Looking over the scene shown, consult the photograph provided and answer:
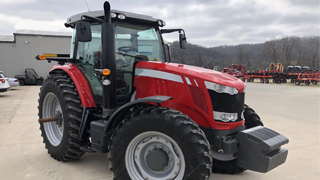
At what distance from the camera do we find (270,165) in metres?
2.51

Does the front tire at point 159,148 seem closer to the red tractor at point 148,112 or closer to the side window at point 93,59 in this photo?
the red tractor at point 148,112

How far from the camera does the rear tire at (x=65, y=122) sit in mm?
3516

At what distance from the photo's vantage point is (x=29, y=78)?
21453 millimetres

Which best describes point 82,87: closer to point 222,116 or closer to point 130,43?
point 130,43

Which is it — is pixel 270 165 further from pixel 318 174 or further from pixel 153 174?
pixel 318 174

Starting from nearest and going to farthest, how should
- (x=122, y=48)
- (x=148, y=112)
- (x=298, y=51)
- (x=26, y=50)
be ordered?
(x=148, y=112)
(x=122, y=48)
(x=26, y=50)
(x=298, y=51)

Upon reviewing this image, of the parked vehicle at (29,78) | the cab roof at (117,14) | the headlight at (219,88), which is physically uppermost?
the cab roof at (117,14)

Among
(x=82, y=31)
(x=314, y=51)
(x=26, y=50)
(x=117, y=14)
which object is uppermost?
(x=314, y=51)

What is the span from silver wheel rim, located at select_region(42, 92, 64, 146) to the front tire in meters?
1.78

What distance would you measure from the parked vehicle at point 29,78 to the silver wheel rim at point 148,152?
2181cm

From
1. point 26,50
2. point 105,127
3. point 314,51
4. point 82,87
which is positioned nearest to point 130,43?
point 82,87

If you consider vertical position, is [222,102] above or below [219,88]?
below

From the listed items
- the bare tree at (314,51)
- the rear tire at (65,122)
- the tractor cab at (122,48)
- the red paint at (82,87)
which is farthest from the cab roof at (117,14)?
the bare tree at (314,51)

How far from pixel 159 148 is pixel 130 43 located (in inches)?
65.3
